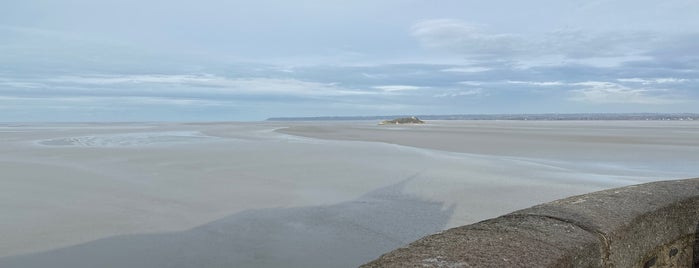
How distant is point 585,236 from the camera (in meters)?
2.32

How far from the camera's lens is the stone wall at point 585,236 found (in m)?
2.02

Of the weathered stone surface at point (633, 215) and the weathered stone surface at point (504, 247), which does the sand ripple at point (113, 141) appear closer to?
the weathered stone surface at point (633, 215)

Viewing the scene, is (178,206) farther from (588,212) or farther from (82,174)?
(588,212)

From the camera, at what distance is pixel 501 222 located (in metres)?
2.54

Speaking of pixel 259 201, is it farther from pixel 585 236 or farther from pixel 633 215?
pixel 585 236

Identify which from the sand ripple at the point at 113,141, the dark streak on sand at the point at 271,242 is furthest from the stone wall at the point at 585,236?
the sand ripple at the point at 113,141

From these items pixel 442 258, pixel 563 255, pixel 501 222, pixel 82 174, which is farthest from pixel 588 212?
pixel 82 174

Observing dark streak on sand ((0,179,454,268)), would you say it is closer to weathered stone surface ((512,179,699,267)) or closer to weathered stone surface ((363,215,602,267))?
weathered stone surface ((512,179,699,267))

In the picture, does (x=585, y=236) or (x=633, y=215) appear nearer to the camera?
(x=585, y=236)

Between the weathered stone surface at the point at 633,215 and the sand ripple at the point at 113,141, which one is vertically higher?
the weathered stone surface at the point at 633,215

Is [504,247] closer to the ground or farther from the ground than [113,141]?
farther from the ground

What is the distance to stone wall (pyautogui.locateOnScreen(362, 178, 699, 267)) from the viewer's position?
6.63 feet

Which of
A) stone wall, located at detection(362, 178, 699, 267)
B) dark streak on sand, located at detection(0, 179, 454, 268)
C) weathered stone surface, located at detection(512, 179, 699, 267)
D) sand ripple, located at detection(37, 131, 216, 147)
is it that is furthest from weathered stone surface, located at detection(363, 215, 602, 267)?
sand ripple, located at detection(37, 131, 216, 147)

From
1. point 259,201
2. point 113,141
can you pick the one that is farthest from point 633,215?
point 113,141
